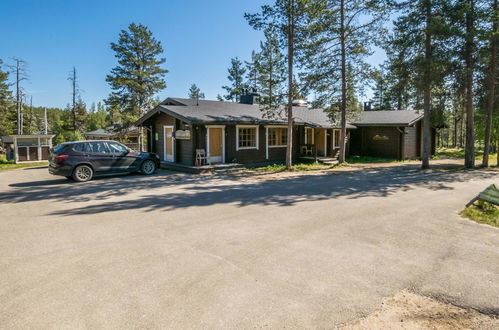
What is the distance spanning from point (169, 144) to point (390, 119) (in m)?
15.7

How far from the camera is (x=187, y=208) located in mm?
7449

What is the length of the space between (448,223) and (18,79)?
3344 centimetres

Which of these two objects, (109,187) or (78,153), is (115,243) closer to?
(109,187)

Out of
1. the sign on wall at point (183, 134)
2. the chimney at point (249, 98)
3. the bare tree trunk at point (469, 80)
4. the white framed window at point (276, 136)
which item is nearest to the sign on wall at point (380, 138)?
the bare tree trunk at point (469, 80)

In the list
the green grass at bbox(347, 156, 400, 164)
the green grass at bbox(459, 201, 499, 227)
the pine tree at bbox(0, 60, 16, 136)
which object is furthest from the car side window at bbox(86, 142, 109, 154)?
the pine tree at bbox(0, 60, 16, 136)

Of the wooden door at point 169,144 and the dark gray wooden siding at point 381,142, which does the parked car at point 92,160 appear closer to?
the wooden door at point 169,144

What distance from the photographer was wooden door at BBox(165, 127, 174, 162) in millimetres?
16547

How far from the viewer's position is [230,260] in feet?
14.0

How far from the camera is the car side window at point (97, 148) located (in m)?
11.8

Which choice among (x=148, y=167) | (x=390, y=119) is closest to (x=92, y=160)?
(x=148, y=167)

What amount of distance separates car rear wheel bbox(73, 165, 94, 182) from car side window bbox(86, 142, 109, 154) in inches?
25.6

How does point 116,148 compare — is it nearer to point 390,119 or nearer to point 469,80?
point 469,80

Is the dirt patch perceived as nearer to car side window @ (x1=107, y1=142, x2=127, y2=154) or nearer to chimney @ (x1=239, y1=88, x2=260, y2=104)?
car side window @ (x1=107, y1=142, x2=127, y2=154)

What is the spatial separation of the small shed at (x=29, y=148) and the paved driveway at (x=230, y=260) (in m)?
14.2
